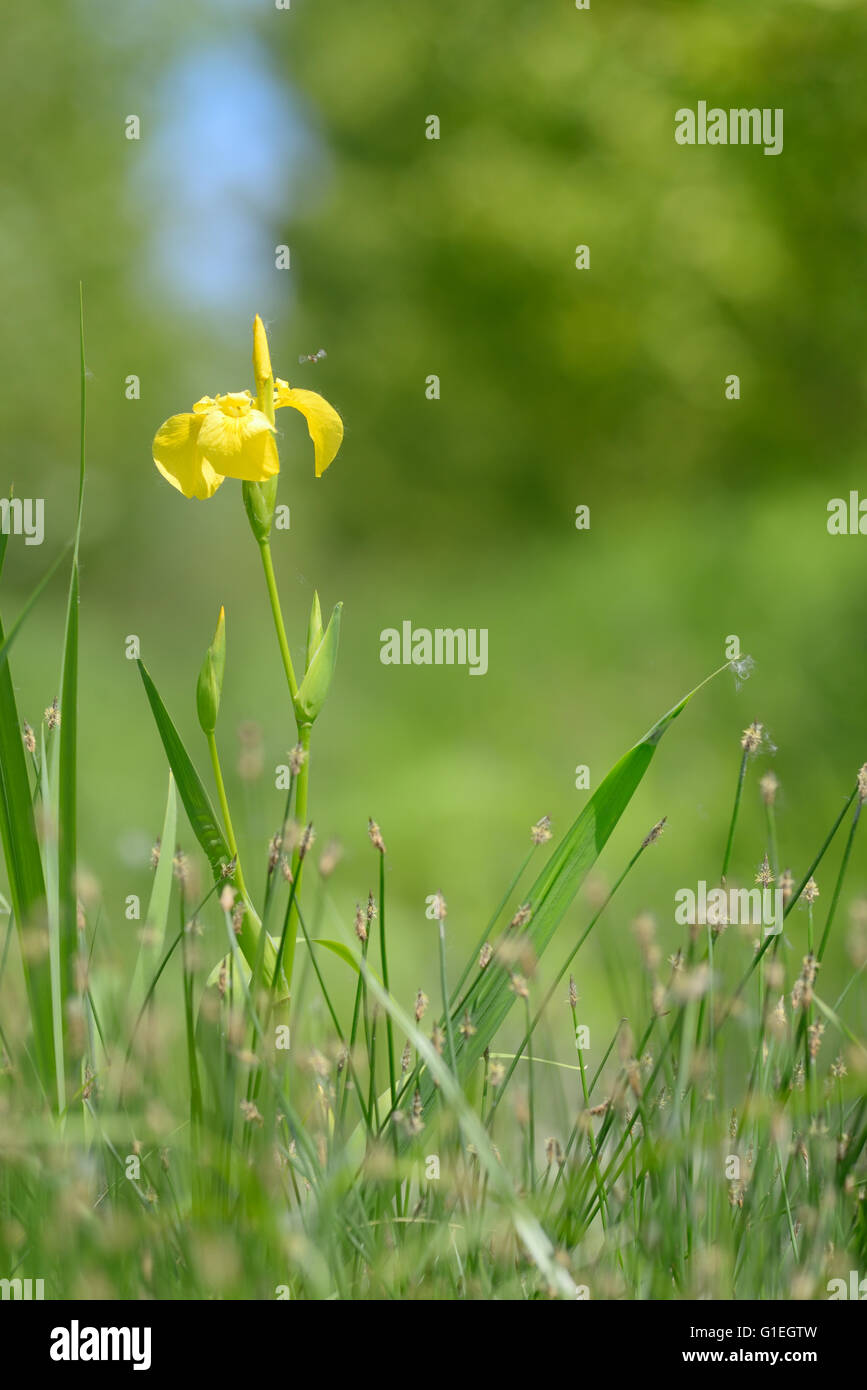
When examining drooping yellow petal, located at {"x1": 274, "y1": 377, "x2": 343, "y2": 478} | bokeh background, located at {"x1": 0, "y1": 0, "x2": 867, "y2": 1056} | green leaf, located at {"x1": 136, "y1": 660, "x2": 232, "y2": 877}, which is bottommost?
green leaf, located at {"x1": 136, "y1": 660, "x2": 232, "y2": 877}

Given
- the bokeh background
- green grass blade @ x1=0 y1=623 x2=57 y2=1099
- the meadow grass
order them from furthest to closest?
the bokeh background, green grass blade @ x1=0 y1=623 x2=57 y2=1099, the meadow grass

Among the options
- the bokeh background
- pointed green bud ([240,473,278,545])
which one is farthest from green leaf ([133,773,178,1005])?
the bokeh background

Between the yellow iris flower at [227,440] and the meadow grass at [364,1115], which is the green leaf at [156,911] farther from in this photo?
the yellow iris flower at [227,440]

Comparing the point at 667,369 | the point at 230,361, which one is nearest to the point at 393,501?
the point at 230,361

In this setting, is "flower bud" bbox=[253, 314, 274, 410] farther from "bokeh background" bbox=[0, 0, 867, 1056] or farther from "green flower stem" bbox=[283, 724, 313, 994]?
"bokeh background" bbox=[0, 0, 867, 1056]

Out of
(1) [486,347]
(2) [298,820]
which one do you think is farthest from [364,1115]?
(1) [486,347]

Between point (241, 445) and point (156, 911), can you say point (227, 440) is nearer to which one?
point (241, 445)
